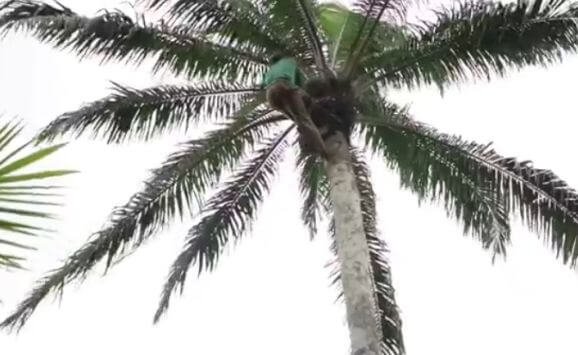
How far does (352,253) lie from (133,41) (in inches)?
148

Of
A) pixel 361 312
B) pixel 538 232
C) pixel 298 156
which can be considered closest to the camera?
pixel 361 312

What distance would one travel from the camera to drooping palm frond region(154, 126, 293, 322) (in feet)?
37.1

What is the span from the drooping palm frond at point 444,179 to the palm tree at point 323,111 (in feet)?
0.06

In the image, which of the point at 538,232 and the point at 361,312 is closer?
Answer: the point at 361,312

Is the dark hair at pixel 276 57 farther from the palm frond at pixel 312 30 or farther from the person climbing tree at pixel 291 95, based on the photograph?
the palm frond at pixel 312 30

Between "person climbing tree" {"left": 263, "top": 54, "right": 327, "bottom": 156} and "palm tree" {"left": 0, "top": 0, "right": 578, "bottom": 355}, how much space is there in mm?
338

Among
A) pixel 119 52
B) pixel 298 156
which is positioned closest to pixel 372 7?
pixel 298 156

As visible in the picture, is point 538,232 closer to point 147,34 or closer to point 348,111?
point 348,111

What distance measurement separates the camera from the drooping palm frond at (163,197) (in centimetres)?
1049

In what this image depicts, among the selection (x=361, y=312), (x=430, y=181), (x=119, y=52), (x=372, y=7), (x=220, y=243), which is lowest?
(x=361, y=312)

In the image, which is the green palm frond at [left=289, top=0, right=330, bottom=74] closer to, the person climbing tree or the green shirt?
the person climbing tree

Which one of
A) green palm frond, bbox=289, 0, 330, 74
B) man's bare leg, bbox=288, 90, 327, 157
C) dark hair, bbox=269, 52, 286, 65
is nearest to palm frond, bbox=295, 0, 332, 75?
green palm frond, bbox=289, 0, 330, 74

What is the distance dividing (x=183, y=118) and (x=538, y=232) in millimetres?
4477

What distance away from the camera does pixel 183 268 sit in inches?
445
